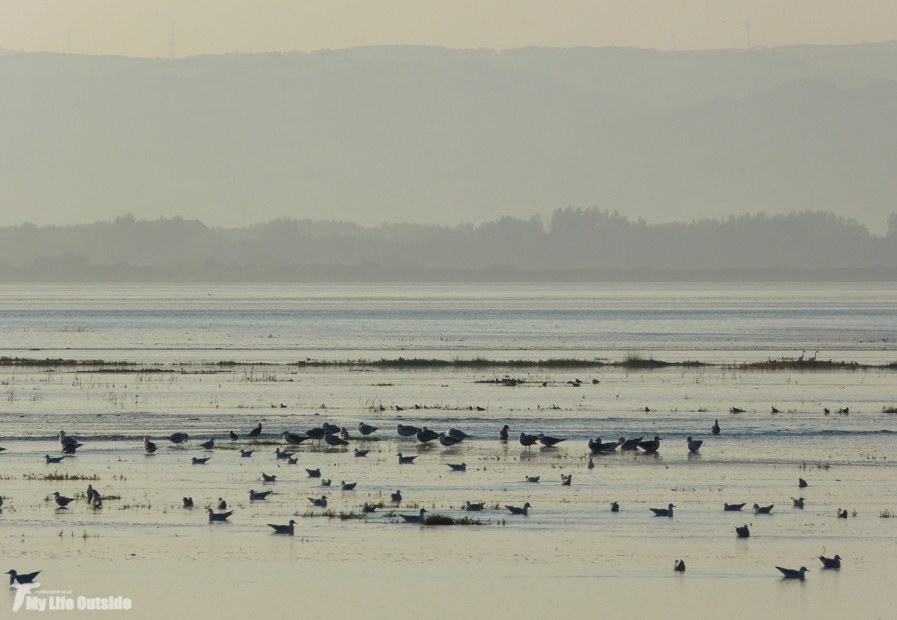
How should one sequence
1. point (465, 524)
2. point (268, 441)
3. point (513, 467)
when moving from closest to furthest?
point (465, 524)
point (513, 467)
point (268, 441)

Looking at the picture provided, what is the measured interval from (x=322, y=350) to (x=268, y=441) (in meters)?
46.3

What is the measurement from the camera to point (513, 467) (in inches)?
1027

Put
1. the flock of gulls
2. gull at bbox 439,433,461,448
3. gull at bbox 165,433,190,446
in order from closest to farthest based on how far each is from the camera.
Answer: the flock of gulls, gull at bbox 165,433,190,446, gull at bbox 439,433,461,448

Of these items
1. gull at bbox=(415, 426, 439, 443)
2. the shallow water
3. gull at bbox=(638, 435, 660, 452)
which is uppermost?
gull at bbox=(415, 426, 439, 443)

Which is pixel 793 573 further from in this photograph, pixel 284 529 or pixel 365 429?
pixel 365 429

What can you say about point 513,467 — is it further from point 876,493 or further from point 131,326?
point 131,326

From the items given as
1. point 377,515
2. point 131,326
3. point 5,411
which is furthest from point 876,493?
point 131,326

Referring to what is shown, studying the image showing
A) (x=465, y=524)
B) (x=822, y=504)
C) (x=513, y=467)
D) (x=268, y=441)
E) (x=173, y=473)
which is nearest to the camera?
(x=465, y=524)

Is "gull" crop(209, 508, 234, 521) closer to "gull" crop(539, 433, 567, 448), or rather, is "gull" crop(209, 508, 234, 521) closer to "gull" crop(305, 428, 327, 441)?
"gull" crop(305, 428, 327, 441)

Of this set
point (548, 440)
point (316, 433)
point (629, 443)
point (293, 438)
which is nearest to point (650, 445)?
point (629, 443)
